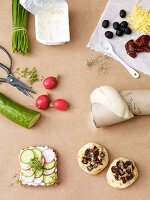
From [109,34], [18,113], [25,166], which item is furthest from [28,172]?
[109,34]


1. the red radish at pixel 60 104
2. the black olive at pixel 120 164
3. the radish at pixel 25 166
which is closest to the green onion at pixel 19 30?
the red radish at pixel 60 104

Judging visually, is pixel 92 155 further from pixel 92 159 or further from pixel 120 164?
pixel 120 164

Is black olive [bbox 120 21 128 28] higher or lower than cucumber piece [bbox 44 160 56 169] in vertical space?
higher

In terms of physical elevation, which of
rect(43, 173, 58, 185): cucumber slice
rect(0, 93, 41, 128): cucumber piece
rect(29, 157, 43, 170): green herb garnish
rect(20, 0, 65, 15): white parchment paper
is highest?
rect(20, 0, 65, 15): white parchment paper

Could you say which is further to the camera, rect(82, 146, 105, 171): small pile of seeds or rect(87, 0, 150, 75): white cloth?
rect(87, 0, 150, 75): white cloth

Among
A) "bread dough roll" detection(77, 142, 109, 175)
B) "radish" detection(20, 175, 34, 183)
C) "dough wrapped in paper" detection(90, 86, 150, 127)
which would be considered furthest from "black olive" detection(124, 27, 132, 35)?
"radish" detection(20, 175, 34, 183)

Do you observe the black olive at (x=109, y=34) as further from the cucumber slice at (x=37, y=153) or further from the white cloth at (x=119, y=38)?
the cucumber slice at (x=37, y=153)

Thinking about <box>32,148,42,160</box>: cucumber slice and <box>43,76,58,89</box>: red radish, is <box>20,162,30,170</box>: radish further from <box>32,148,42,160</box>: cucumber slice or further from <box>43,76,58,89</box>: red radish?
<box>43,76,58,89</box>: red radish
